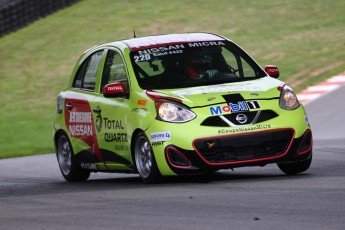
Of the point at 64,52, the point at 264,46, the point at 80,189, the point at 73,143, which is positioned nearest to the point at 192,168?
the point at 80,189

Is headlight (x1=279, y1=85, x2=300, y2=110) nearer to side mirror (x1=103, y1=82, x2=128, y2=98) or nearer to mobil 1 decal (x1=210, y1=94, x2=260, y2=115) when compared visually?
mobil 1 decal (x1=210, y1=94, x2=260, y2=115)

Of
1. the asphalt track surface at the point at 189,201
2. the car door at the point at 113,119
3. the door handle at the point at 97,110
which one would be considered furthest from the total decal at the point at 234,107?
the door handle at the point at 97,110

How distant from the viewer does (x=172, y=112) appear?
1030 centimetres

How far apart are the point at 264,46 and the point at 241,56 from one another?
49.8 ft

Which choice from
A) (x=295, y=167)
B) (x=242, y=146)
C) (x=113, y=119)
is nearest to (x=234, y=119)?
(x=242, y=146)

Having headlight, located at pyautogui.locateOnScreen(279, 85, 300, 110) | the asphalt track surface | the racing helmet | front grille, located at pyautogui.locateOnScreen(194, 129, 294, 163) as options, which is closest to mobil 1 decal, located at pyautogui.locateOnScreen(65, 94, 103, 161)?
the asphalt track surface

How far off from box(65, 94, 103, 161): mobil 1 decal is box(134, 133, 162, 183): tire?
104 centimetres

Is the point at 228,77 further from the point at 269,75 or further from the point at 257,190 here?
the point at 257,190

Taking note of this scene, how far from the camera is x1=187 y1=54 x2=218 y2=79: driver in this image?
439 inches

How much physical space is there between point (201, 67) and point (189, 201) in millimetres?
2736

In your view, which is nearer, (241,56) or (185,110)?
(185,110)

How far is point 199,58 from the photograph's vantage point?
37.4 feet

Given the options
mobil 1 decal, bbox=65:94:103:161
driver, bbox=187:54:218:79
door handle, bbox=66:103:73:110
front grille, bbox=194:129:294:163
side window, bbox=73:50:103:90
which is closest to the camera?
front grille, bbox=194:129:294:163

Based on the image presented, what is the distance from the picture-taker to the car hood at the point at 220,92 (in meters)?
10.3
